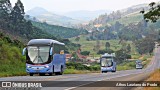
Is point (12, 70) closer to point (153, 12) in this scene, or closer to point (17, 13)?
point (153, 12)

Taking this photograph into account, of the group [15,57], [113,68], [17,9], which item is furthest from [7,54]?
[17,9]

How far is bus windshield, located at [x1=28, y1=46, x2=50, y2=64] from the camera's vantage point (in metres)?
40.3

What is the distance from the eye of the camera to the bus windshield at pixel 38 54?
40281 mm

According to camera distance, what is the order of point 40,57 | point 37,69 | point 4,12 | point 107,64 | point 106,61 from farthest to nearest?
point 4,12 < point 106,61 < point 107,64 < point 40,57 < point 37,69

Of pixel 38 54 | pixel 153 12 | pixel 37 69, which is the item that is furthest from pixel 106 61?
pixel 37 69

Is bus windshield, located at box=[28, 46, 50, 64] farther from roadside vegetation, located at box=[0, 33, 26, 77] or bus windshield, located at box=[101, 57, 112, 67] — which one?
bus windshield, located at box=[101, 57, 112, 67]

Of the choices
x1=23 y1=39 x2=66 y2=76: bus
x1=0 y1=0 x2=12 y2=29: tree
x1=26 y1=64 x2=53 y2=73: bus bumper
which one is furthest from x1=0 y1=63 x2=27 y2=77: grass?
x1=0 y1=0 x2=12 y2=29: tree

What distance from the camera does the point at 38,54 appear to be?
4059 cm

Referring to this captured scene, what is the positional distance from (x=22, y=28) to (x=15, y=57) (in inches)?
3972

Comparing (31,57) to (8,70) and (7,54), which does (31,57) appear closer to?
(8,70)

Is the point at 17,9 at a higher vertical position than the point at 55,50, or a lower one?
higher

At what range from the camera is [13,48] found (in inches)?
2063

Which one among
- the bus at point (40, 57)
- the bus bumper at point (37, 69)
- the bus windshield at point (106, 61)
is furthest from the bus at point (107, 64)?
the bus bumper at point (37, 69)

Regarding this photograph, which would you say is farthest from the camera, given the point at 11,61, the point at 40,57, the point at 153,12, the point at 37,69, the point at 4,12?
the point at 4,12
